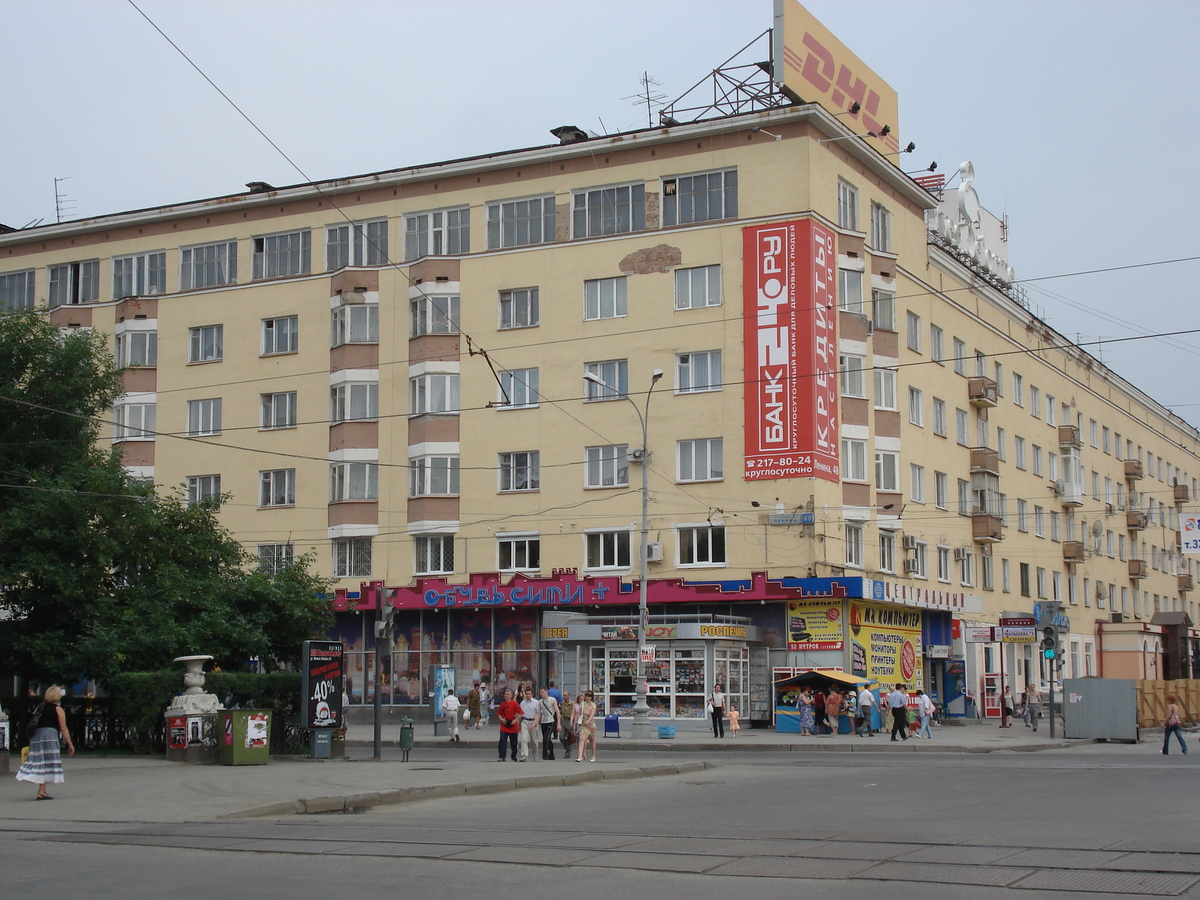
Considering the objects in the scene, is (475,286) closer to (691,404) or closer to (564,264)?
(564,264)

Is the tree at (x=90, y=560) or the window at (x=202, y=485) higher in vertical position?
the window at (x=202, y=485)

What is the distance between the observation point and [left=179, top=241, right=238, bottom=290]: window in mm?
53031

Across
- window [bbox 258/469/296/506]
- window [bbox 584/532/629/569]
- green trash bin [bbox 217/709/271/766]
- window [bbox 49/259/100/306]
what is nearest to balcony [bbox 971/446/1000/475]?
window [bbox 584/532/629/569]

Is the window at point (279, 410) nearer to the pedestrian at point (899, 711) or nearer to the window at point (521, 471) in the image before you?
the window at point (521, 471)

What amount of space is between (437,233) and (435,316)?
3209mm

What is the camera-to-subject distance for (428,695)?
47.8 metres

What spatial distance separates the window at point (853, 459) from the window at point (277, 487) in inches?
800

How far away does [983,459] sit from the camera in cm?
5359

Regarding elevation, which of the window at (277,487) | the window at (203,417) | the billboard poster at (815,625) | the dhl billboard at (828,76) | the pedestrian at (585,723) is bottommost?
the pedestrian at (585,723)

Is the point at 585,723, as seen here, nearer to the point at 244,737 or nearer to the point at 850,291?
the point at 244,737

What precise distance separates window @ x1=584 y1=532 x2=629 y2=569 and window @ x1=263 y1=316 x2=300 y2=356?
1426cm

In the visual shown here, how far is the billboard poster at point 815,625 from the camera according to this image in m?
42.5

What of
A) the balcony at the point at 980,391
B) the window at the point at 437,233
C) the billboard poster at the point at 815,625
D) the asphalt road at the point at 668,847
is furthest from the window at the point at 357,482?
the asphalt road at the point at 668,847

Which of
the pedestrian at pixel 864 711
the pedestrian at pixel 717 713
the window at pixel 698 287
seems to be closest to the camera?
the pedestrian at pixel 717 713
